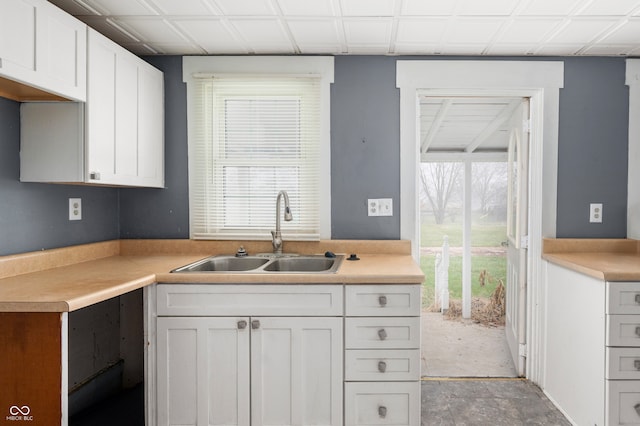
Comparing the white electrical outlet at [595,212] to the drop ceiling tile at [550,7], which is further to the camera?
the white electrical outlet at [595,212]

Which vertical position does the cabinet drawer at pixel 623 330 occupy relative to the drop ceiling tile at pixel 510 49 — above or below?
below

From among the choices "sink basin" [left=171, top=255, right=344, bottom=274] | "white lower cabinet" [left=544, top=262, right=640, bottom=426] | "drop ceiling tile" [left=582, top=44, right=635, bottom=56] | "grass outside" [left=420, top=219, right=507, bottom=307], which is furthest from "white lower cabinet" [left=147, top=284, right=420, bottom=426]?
"grass outside" [left=420, top=219, right=507, bottom=307]

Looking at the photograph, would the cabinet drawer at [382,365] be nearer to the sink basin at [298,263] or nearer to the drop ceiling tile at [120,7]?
the sink basin at [298,263]

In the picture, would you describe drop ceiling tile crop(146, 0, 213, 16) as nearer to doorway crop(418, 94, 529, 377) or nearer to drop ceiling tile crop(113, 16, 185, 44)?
drop ceiling tile crop(113, 16, 185, 44)

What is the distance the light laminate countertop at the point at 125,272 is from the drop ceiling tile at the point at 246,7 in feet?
4.22

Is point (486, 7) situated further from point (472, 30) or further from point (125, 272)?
point (125, 272)

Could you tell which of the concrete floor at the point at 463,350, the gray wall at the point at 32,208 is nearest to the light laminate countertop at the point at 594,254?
the concrete floor at the point at 463,350

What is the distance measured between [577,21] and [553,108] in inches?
24.3

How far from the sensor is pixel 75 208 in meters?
2.37

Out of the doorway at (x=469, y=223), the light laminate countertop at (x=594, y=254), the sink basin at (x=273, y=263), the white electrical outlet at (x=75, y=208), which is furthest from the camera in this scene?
the doorway at (x=469, y=223)

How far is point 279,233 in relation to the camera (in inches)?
101

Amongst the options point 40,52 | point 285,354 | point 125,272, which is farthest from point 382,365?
point 40,52

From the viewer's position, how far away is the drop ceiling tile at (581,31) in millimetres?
2172

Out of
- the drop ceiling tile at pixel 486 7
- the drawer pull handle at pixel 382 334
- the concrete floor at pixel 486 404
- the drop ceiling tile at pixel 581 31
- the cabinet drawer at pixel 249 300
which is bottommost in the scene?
the concrete floor at pixel 486 404
